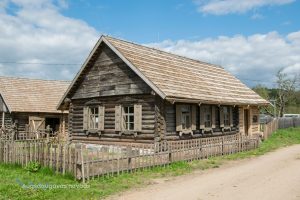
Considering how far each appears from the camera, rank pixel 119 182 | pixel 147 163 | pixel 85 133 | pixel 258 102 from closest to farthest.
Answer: pixel 119 182, pixel 147 163, pixel 85 133, pixel 258 102

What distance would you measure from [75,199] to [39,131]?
71.2 ft

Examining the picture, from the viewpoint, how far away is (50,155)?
12539 mm

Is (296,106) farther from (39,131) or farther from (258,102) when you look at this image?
(39,131)

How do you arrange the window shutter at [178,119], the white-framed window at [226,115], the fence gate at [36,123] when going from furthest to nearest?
the fence gate at [36,123] < the white-framed window at [226,115] < the window shutter at [178,119]

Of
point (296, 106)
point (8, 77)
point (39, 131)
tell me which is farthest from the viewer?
point (296, 106)

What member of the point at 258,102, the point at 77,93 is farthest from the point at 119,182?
the point at 258,102

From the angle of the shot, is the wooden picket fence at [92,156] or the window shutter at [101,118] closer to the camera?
the wooden picket fence at [92,156]

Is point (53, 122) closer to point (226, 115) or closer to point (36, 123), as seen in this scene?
point (36, 123)

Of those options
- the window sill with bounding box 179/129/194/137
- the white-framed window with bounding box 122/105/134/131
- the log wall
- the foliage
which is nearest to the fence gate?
the log wall

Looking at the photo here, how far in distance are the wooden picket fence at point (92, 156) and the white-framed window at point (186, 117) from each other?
6.95 feet

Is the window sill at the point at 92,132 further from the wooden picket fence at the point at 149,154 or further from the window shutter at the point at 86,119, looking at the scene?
the wooden picket fence at the point at 149,154

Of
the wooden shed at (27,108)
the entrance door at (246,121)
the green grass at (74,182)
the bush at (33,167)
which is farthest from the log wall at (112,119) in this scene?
the entrance door at (246,121)

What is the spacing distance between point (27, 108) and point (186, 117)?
16.3 meters

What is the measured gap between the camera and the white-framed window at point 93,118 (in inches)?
859
